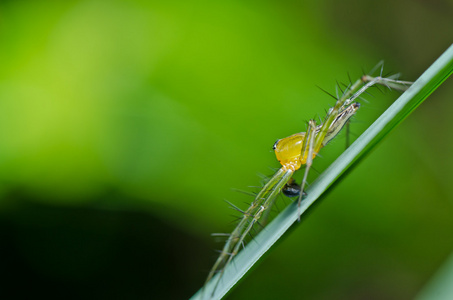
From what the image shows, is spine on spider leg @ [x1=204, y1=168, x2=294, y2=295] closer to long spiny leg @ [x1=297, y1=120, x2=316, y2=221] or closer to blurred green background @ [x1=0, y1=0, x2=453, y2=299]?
long spiny leg @ [x1=297, y1=120, x2=316, y2=221]

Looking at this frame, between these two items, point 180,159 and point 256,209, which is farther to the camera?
point 180,159

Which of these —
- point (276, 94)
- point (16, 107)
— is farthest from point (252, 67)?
point (16, 107)

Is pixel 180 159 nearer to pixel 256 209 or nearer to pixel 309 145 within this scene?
pixel 256 209

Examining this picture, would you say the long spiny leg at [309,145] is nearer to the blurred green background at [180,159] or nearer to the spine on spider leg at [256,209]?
the spine on spider leg at [256,209]

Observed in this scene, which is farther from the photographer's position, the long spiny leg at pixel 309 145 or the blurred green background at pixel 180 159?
the blurred green background at pixel 180 159

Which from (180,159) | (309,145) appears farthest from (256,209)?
(180,159)

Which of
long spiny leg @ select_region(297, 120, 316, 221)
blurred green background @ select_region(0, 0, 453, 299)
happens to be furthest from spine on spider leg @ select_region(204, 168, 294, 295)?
blurred green background @ select_region(0, 0, 453, 299)

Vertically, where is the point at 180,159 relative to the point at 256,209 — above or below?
below

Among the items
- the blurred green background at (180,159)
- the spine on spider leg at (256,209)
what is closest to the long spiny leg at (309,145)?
the spine on spider leg at (256,209)
